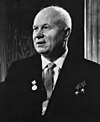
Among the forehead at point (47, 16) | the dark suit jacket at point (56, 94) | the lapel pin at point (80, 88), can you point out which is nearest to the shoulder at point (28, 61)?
the dark suit jacket at point (56, 94)

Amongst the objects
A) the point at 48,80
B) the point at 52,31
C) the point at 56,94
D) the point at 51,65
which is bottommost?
the point at 56,94

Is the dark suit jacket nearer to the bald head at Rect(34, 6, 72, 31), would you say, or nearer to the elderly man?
the elderly man

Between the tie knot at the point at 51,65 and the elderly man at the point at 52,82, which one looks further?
the tie knot at the point at 51,65

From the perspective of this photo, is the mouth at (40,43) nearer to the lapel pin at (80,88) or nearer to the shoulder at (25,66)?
the shoulder at (25,66)

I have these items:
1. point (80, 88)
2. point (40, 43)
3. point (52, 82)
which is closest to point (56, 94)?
point (52, 82)

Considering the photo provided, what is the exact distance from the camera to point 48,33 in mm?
2953

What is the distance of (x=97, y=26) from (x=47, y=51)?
1.75ft

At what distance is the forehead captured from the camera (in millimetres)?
2939

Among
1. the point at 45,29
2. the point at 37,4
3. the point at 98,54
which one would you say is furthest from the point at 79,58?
the point at 37,4

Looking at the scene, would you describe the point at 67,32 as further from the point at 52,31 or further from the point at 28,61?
the point at 28,61

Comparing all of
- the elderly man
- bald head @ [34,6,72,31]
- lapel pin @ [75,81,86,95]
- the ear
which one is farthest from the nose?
lapel pin @ [75,81,86,95]

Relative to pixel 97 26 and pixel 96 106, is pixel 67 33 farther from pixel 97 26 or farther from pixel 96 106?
pixel 96 106

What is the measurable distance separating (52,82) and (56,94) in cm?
12

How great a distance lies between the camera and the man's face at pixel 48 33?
9.66ft
